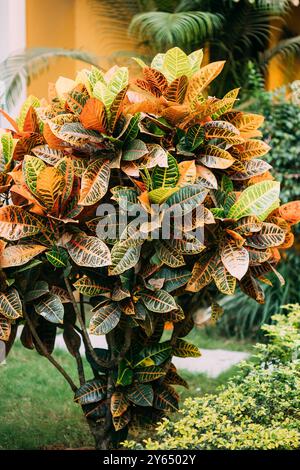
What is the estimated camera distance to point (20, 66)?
6.45 meters

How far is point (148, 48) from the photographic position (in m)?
7.43

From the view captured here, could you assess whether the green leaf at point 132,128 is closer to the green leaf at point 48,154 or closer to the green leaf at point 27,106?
the green leaf at point 48,154

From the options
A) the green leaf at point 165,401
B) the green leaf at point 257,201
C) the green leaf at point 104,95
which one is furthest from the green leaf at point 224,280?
the green leaf at point 104,95

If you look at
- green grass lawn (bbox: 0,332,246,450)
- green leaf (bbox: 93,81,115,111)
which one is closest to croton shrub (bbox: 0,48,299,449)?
green leaf (bbox: 93,81,115,111)

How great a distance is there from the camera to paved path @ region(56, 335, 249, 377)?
5.65 metres

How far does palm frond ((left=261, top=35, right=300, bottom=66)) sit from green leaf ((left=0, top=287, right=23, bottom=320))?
5144 millimetres

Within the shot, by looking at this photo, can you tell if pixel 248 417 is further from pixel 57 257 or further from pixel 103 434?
pixel 57 257

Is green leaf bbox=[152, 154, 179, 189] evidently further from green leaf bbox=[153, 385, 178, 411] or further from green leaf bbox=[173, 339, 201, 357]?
green leaf bbox=[153, 385, 178, 411]

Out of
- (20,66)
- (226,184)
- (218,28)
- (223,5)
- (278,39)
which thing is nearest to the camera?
(226,184)

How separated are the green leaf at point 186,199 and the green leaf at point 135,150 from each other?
9.0 inches

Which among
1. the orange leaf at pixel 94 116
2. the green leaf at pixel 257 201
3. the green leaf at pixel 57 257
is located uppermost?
the orange leaf at pixel 94 116

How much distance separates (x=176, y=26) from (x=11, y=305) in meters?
4.31

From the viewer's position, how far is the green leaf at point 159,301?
290 centimetres

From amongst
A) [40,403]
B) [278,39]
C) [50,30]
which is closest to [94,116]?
[40,403]
